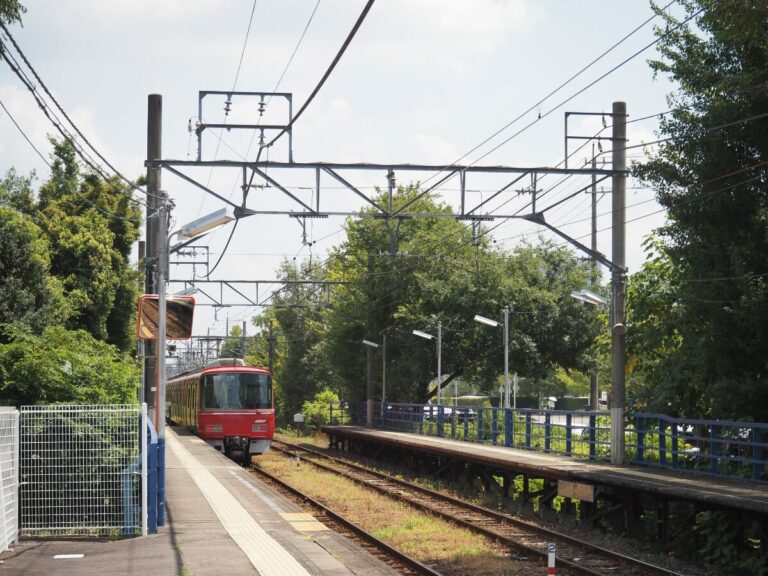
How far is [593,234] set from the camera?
1720 inches

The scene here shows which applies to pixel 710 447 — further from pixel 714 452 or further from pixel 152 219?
pixel 152 219

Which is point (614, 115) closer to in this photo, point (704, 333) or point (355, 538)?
point (704, 333)

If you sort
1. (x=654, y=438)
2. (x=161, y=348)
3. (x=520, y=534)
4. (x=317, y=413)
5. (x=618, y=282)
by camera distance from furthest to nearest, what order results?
(x=317, y=413) → (x=654, y=438) → (x=618, y=282) → (x=520, y=534) → (x=161, y=348)

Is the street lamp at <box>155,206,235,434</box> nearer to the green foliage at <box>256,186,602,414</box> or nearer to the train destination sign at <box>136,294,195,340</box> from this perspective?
the train destination sign at <box>136,294,195,340</box>

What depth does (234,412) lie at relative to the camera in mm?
33656

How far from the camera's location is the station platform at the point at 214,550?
1055 cm

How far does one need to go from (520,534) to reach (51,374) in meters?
7.92

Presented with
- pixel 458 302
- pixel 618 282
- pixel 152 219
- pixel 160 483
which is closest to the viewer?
pixel 160 483

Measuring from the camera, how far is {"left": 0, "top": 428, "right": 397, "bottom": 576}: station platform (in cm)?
1055

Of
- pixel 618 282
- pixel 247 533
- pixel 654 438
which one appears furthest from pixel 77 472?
pixel 654 438

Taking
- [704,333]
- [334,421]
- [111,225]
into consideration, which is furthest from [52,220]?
[334,421]

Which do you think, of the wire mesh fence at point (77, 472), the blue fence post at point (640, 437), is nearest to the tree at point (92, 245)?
the blue fence post at point (640, 437)

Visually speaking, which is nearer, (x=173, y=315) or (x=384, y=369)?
(x=173, y=315)

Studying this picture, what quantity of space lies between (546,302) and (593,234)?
216 inches
